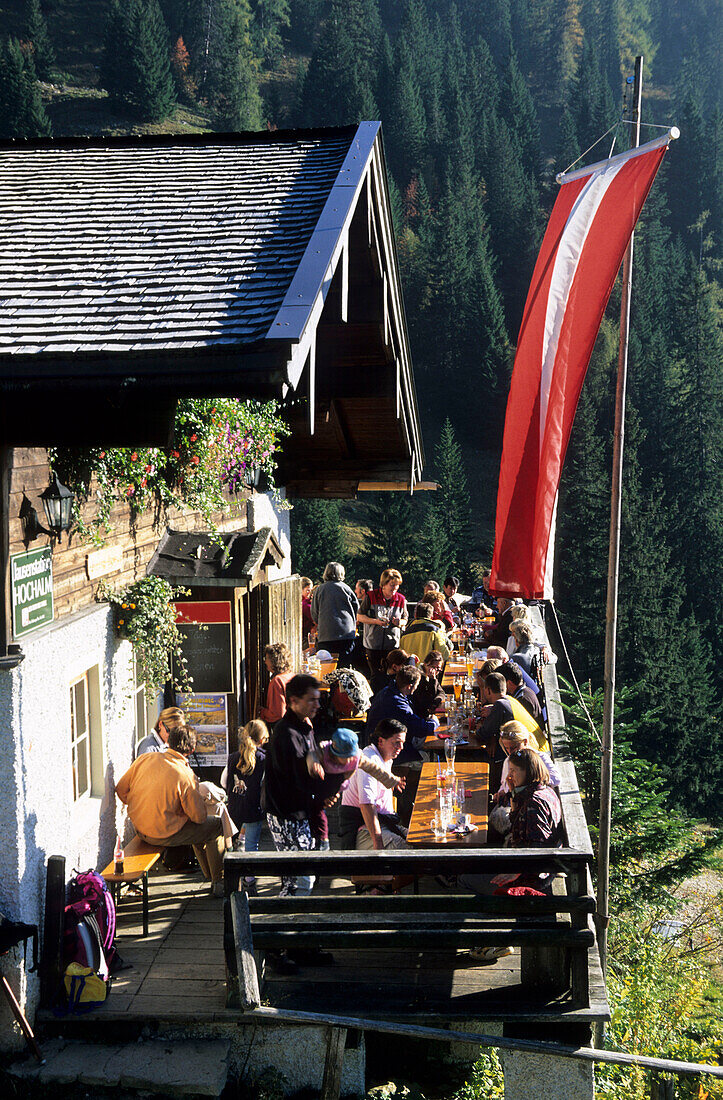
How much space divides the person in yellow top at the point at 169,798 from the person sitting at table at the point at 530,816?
2.01 metres

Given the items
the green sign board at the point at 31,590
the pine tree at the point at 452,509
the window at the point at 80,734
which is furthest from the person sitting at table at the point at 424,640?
the pine tree at the point at 452,509

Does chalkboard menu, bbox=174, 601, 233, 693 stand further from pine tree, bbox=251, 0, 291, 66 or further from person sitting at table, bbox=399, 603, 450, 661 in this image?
pine tree, bbox=251, 0, 291, 66

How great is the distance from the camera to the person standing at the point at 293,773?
5992mm

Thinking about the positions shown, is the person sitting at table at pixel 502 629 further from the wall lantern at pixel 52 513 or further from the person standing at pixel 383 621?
the wall lantern at pixel 52 513

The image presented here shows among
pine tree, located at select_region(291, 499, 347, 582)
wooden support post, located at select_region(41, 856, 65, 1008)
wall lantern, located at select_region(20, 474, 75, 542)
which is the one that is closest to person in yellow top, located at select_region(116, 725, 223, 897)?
wooden support post, located at select_region(41, 856, 65, 1008)

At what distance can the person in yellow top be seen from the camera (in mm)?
6590

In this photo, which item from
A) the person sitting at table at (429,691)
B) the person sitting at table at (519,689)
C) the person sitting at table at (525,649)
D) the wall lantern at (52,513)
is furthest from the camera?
the person sitting at table at (525,649)

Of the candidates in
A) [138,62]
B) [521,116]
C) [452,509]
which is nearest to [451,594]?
[452,509]

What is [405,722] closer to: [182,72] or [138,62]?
[138,62]

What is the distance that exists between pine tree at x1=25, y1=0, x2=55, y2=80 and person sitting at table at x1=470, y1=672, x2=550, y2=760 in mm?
94500

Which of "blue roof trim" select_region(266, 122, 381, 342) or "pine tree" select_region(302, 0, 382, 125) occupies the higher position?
"pine tree" select_region(302, 0, 382, 125)

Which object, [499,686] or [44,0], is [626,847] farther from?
[44,0]

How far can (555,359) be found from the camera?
20.2 feet

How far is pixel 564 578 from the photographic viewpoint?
46.6 meters
